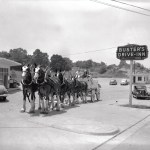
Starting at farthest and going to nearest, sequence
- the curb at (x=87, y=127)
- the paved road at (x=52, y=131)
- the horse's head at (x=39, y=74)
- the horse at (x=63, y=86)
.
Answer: the horse at (x=63, y=86) < the horse's head at (x=39, y=74) < the curb at (x=87, y=127) < the paved road at (x=52, y=131)

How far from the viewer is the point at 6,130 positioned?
9.71 m

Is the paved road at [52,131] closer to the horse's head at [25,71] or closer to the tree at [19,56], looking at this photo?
the horse's head at [25,71]

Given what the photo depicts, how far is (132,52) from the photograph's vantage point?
62.0ft

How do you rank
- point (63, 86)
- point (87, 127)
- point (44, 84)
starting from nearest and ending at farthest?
point (87, 127) → point (44, 84) → point (63, 86)

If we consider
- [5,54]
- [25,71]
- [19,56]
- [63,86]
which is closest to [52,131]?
[25,71]

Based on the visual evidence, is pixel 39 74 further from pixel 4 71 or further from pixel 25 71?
pixel 4 71

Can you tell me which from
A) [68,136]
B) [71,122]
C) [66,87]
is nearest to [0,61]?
[66,87]

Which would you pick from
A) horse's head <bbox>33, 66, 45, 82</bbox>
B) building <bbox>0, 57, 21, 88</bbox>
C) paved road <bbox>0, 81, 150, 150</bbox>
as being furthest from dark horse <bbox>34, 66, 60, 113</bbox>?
building <bbox>0, 57, 21, 88</bbox>

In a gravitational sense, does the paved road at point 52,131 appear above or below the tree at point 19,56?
below

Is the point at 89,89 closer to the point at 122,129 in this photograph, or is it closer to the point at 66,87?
the point at 66,87

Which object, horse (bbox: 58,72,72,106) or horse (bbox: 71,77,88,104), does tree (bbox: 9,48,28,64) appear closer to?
horse (bbox: 71,77,88,104)

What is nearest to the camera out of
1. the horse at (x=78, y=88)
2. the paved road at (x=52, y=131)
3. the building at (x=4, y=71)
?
the paved road at (x=52, y=131)

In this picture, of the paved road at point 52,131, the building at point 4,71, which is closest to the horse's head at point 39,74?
the paved road at point 52,131

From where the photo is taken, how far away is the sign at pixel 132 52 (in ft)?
60.8
